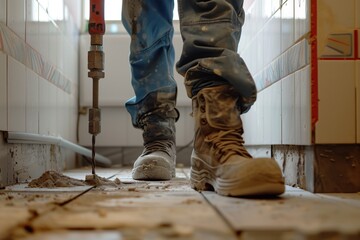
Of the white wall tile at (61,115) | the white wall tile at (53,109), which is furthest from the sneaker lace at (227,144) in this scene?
the white wall tile at (61,115)

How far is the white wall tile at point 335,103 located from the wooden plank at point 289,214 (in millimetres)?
195

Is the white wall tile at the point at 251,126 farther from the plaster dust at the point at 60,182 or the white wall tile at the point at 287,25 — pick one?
the plaster dust at the point at 60,182

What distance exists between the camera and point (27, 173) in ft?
4.93

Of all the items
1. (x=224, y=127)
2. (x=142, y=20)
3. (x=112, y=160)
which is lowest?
(x=112, y=160)

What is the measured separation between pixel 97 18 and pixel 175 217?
789 mm

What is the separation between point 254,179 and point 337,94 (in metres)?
0.32

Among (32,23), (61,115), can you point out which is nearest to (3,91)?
(32,23)

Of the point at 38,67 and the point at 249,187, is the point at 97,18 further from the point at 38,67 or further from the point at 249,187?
the point at 249,187

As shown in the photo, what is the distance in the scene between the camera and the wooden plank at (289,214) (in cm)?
59

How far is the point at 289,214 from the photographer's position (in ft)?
2.32

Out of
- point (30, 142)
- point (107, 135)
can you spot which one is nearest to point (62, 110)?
point (107, 135)

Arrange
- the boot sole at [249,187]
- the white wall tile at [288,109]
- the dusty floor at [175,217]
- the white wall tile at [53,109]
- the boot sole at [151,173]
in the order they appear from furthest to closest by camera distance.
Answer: the white wall tile at [53,109], the boot sole at [151,173], the white wall tile at [288,109], the boot sole at [249,187], the dusty floor at [175,217]

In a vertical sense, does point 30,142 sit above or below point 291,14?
below

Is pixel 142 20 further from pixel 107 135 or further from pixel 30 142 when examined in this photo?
pixel 107 135
